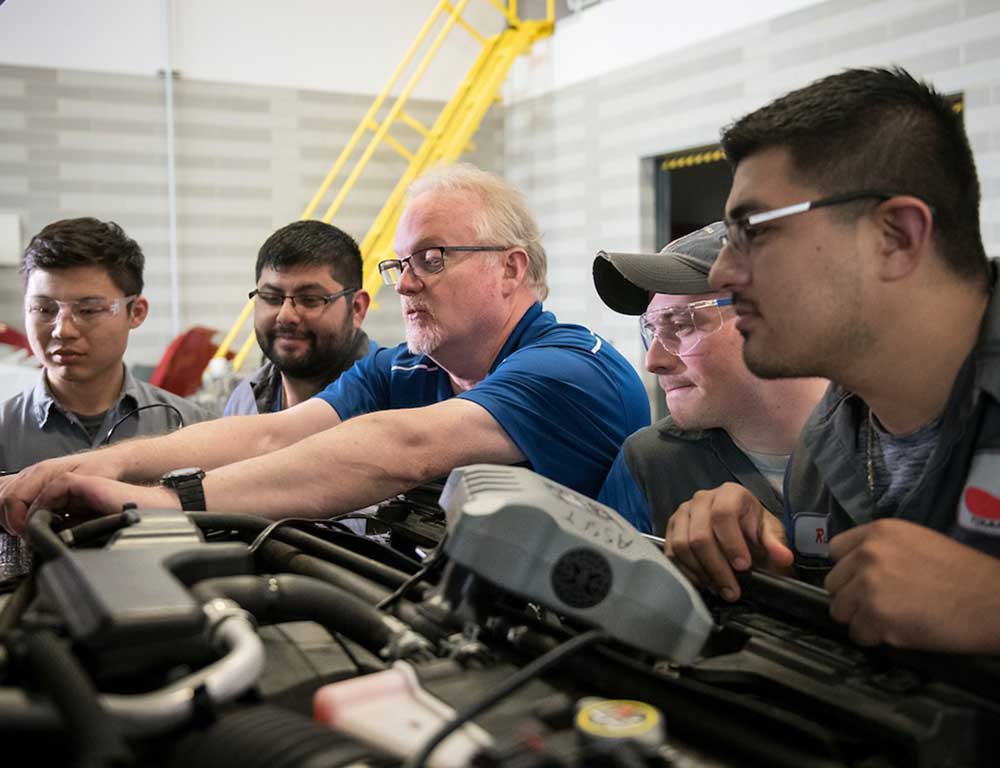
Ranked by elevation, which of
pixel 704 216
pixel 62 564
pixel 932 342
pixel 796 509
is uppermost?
pixel 704 216

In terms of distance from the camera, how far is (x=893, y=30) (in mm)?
4664

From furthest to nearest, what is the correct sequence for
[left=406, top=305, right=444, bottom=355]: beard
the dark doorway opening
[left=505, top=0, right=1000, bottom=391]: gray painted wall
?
the dark doorway opening → [left=505, top=0, right=1000, bottom=391]: gray painted wall → [left=406, top=305, right=444, bottom=355]: beard

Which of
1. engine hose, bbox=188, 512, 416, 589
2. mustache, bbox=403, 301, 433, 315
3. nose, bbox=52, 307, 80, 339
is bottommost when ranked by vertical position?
engine hose, bbox=188, 512, 416, 589

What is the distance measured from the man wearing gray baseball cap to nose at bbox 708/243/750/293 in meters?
0.48

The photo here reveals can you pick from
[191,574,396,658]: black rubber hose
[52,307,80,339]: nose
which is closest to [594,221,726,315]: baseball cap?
[191,574,396,658]: black rubber hose

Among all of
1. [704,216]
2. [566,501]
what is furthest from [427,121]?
[566,501]

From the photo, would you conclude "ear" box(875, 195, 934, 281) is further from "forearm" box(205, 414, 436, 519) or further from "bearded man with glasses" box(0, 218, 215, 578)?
"bearded man with glasses" box(0, 218, 215, 578)

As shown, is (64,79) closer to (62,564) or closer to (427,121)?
(427,121)

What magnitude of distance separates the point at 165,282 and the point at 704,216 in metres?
4.10

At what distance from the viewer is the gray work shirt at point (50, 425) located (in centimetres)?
267

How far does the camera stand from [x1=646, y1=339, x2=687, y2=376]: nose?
181 cm

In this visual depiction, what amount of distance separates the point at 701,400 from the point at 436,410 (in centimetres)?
51

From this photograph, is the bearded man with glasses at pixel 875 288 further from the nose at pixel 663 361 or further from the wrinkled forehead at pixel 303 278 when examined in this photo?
the wrinkled forehead at pixel 303 278

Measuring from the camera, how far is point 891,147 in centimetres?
118
